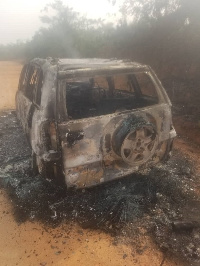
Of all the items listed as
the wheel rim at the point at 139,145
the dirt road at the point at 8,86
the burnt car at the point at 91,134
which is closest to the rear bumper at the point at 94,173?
the burnt car at the point at 91,134

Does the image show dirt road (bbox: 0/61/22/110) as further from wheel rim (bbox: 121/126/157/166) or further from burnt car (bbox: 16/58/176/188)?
wheel rim (bbox: 121/126/157/166)

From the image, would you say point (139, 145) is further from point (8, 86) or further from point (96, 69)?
point (8, 86)

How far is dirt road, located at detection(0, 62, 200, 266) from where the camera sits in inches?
111

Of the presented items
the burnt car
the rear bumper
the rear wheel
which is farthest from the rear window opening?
the rear wheel

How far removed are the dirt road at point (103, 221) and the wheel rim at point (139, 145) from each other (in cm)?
66

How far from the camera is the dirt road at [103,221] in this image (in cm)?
Result: 282

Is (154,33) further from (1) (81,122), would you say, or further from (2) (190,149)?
(1) (81,122)

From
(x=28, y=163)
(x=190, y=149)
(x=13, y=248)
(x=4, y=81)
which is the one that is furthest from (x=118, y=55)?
(x=13, y=248)

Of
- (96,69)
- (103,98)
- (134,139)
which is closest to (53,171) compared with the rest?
(134,139)

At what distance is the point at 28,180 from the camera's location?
167 inches

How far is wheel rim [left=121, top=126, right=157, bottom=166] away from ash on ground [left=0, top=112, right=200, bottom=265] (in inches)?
25.3

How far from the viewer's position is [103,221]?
3.30m

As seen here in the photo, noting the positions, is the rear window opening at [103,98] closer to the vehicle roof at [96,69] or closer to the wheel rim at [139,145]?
the vehicle roof at [96,69]

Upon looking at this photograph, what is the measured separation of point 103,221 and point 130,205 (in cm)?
47
